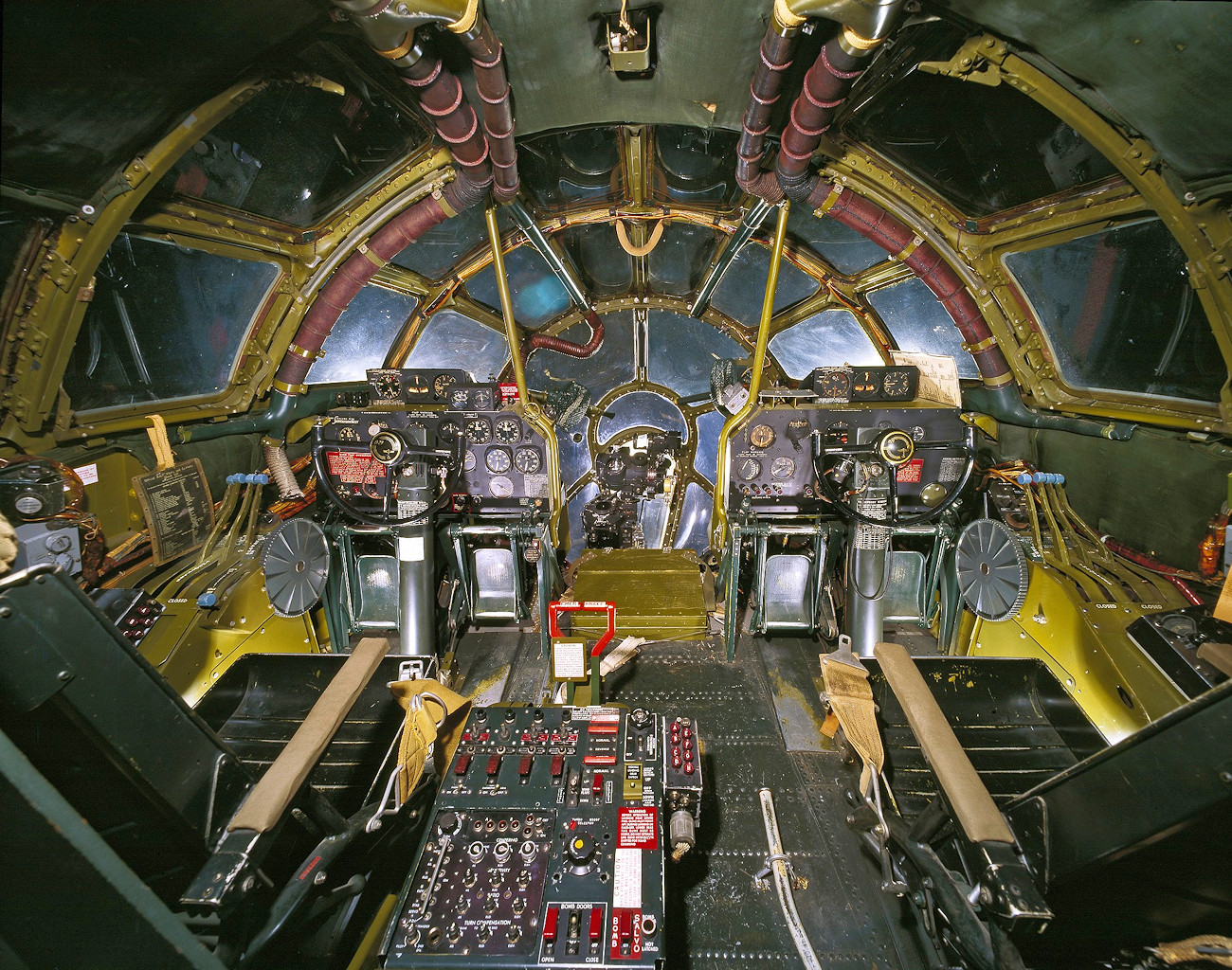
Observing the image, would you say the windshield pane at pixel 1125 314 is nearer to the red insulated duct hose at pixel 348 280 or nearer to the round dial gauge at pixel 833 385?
the round dial gauge at pixel 833 385

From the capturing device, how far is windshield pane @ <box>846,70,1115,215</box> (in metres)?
3.51

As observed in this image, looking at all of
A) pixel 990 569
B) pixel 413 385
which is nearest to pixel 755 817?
pixel 990 569

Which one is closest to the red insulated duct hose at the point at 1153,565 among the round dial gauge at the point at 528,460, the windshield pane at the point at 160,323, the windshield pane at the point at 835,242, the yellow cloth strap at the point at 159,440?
the windshield pane at the point at 835,242

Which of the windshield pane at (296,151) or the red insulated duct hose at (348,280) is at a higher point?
the windshield pane at (296,151)

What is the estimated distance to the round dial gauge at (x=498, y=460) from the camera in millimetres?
4531

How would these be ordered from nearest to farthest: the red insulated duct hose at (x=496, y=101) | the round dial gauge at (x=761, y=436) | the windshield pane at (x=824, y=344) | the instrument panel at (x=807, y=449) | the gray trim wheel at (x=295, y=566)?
the red insulated duct hose at (x=496, y=101) < the gray trim wheel at (x=295, y=566) < the instrument panel at (x=807, y=449) < the round dial gauge at (x=761, y=436) < the windshield pane at (x=824, y=344)

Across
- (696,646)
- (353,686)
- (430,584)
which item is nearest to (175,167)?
(430,584)

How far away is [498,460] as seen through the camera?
456cm

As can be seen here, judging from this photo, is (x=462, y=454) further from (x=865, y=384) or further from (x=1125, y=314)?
(x=1125, y=314)

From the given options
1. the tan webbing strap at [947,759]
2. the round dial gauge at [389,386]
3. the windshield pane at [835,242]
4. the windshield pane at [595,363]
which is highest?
the windshield pane at [835,242]

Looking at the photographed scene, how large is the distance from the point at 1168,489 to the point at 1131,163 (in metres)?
2.06

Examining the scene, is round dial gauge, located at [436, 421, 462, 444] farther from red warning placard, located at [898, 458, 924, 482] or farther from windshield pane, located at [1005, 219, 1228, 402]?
windshield pane, located at [1005, 219, 1228, 402]

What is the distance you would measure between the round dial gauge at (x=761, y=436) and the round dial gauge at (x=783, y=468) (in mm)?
191

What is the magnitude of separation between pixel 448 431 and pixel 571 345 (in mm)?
2679
